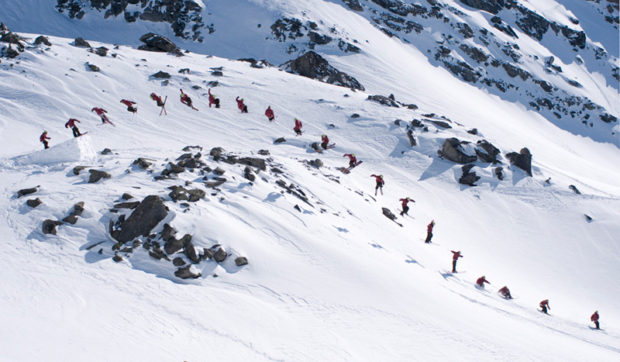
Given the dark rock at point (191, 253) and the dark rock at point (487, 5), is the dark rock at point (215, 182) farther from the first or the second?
the dark rock at point (487, 5)

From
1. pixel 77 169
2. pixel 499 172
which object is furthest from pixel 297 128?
pixel 77 169

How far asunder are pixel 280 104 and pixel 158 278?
16.8m

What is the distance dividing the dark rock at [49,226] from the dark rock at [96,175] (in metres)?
2.06

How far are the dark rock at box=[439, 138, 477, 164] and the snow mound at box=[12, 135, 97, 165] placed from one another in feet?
54.3

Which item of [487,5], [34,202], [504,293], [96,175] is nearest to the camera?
[34,202]

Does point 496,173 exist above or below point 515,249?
above

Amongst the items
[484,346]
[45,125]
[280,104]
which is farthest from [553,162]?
[45,125]

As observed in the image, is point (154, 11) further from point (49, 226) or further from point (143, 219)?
point (143, 219)

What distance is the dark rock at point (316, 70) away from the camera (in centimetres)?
3066

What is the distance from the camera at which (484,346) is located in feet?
25.7

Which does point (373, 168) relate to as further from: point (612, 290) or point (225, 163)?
point (612, 290)

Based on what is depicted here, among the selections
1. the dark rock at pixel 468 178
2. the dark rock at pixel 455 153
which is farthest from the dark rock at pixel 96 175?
the dark rock at pixel 455 153

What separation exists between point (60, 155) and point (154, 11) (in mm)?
34054

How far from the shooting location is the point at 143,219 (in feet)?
28.0
